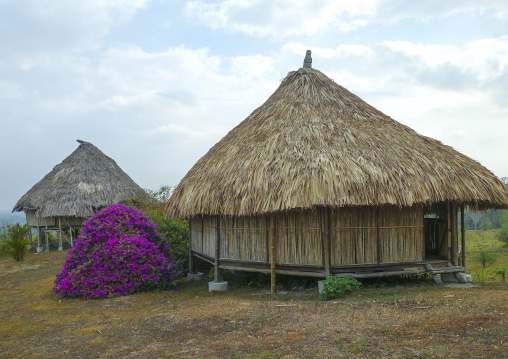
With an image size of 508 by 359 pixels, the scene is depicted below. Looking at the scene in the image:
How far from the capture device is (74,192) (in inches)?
A: 813

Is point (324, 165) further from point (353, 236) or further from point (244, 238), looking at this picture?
point (244, 238)

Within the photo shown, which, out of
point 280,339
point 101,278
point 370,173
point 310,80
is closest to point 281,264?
point 370,173

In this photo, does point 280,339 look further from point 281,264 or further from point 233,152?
point 233,152

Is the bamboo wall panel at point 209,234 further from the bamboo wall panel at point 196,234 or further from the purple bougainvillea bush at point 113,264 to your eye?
the purple bougainvillea bush at point 113,264

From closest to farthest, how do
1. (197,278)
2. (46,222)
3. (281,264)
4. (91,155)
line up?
(281,264) < (197,278) < (46,222) < (91,155)

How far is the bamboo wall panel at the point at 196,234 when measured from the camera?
438 inches

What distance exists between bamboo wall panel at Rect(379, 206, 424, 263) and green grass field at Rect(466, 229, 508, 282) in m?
4.59

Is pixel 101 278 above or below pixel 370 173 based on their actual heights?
below

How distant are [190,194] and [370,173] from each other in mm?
4211

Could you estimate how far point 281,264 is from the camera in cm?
891

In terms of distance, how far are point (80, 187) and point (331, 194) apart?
16552 millimetres

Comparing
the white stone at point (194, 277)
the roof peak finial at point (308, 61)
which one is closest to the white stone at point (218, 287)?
the white stone at point (194, 277)

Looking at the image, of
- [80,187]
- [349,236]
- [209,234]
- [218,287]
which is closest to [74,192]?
[80,187]

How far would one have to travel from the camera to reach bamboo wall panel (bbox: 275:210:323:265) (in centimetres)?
859
